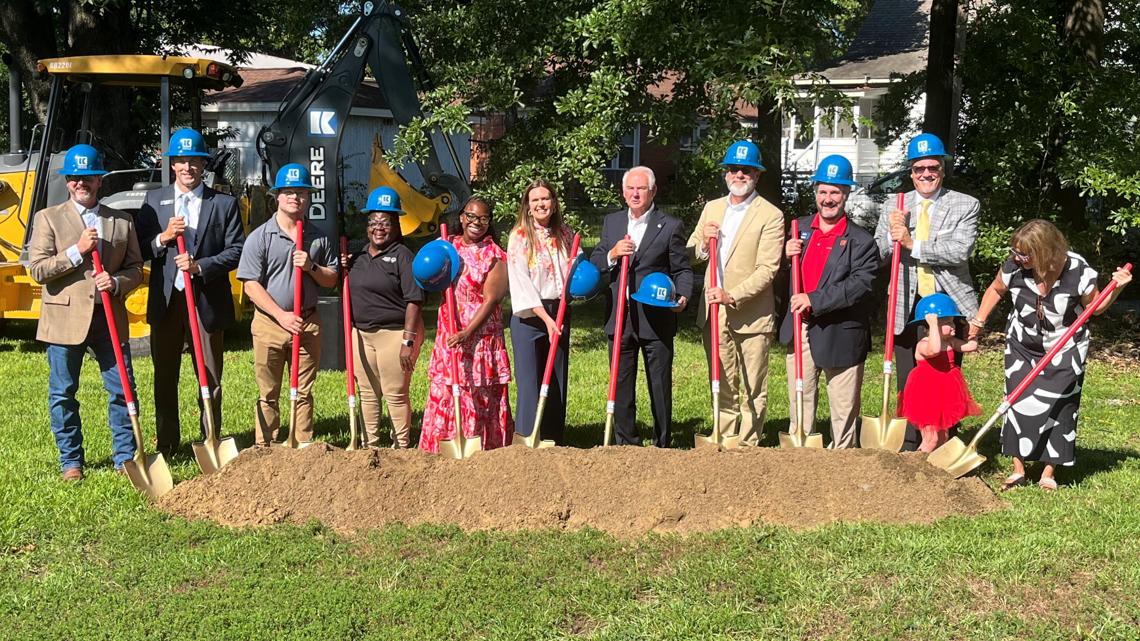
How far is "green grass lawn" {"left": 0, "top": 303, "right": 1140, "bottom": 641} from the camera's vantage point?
4.65 metres

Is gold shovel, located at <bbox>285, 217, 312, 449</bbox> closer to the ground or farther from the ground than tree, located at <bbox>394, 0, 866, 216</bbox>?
→ closer to the ground

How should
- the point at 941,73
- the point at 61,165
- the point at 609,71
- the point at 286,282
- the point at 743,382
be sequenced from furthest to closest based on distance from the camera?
the point at 941,73 → the point at 61,165 → the point at 609,71 → the point at 743,382 → the point at 286,282

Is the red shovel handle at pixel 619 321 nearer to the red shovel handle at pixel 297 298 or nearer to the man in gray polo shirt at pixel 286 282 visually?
the man in gray polo shirt at pixel 286 282

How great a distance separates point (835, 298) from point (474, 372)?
2224 mm

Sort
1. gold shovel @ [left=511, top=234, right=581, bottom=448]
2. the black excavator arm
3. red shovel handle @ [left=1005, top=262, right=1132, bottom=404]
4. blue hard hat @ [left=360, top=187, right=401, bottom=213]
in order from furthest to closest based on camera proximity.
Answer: the black excavator arm, blue hard hat @ [left=360, top=187, right=401, bottom=213], gold shovel @ [left=511, top=234, right=581, bottom=448], red shovel handle @ [left=1005, top=262, right=1132, bottom=404]

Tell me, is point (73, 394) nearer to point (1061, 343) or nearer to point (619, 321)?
point (619, 321)

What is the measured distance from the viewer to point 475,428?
707 centimetres

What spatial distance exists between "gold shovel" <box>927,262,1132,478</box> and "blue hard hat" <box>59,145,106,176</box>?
16.4 ft

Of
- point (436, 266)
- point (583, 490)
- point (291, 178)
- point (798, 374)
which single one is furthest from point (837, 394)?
point (291, 178)

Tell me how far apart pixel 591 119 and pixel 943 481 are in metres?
5.50

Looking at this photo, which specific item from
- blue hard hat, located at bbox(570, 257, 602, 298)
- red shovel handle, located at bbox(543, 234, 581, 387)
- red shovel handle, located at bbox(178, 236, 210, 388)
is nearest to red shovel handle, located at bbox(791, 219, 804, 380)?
blue hard hat, located at bbox(570, 257, 602, 298)

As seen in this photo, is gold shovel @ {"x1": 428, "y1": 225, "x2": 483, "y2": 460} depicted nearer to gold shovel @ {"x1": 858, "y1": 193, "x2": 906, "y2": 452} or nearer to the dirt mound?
the dirt mound

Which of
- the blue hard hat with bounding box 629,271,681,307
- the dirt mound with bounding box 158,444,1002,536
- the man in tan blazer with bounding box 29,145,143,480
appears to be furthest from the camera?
the blue hard hat with bounding box 629,271,681,307

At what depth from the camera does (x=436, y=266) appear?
6469 millimetres
